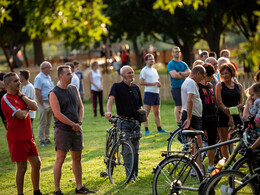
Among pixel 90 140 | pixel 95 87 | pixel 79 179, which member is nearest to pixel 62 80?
pixel 79 179

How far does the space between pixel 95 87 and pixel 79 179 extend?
9.75 metres

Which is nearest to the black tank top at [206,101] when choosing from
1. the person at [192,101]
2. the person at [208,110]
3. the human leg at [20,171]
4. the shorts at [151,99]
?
the person at [208,110]

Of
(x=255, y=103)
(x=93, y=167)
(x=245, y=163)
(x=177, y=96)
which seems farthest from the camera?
(x=177, y=96)

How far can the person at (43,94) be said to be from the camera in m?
11.7

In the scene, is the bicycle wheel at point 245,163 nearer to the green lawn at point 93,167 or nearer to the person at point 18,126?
the green lawn at point 93,167

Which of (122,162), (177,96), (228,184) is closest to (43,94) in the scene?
(177,96)

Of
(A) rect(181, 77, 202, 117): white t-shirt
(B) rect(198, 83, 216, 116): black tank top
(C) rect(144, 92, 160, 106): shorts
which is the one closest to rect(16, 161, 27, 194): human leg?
(A) rect(181, 77, 202, 117): white t-shirt

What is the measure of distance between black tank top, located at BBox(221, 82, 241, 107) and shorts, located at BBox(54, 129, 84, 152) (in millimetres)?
2732

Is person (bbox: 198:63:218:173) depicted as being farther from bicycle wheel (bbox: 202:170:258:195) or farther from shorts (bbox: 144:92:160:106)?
shorts (bbox: 144:92:160:106)

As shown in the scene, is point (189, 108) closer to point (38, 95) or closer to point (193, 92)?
point (193, 92)

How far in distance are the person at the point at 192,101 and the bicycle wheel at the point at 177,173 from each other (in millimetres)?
1529

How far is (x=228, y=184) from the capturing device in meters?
5.43

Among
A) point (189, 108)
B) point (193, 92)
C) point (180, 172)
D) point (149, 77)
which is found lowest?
point (180, 172)

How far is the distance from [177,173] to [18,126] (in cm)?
261
